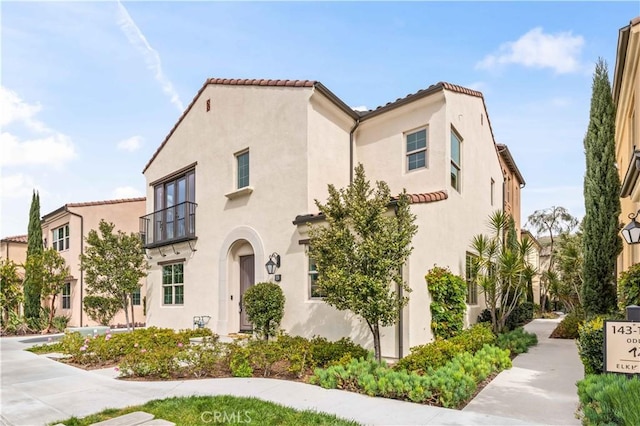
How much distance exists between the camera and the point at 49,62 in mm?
10242

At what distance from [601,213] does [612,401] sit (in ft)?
34.2

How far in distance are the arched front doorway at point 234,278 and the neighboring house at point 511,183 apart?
12.4 metres


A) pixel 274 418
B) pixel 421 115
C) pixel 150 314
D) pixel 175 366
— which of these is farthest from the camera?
pixel 150 314

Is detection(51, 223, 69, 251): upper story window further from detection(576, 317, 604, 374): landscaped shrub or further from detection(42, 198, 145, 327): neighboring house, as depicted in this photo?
detection(576, 317, 604, 374): landscaped shrub

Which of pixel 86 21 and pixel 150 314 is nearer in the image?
pixel 86 21

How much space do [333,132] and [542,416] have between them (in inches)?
366

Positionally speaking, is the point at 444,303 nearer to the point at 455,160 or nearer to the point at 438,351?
the point at 438,351

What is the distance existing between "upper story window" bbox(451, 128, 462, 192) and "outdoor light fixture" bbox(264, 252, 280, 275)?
18.3 feet

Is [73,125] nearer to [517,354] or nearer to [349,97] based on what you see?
[349,97]

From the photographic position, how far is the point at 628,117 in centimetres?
1162

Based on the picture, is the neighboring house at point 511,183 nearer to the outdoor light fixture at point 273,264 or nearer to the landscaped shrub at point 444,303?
the landscaped shrub at point 444,303

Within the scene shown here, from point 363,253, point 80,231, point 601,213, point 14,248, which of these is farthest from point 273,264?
point 14,248

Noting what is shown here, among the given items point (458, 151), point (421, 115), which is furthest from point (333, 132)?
point (458, 151)

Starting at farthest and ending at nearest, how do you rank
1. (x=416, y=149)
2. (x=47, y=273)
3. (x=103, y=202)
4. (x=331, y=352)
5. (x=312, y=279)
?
1. (x=103, y=202)
2. (x=47, y=273)
3. (x=416, y=149)
4. (x=312, y=279)
5. (x=331, y=352)
